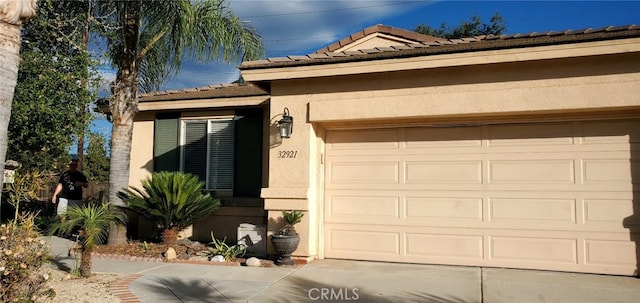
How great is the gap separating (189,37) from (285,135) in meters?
3.87

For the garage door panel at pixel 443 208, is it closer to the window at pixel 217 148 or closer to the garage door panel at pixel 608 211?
the garage door panel at pixel 608 211

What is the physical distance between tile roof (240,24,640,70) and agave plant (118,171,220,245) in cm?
245

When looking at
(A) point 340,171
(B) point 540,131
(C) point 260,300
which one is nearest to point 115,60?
(A) point 340,171

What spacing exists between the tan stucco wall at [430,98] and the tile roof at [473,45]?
12 cm

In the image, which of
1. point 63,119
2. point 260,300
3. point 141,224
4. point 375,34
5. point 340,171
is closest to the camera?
point 260,300

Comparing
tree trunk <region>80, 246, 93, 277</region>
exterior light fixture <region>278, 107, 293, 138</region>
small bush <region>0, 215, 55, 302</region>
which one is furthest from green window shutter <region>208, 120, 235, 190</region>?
small bush <region>0, 215, 55, 302</region>

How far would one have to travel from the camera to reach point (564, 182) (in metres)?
6.86

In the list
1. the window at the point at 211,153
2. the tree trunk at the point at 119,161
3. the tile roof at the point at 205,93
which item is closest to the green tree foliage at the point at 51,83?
the tree trunk at the point at 119,161

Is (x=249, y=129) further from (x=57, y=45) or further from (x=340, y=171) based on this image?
(x=57, y=45)

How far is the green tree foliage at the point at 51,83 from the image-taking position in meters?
8.99

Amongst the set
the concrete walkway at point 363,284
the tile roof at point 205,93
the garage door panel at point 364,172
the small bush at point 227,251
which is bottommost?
the concrete walkway at point 363,284

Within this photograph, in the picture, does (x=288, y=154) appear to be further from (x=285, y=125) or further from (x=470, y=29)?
(x=470, y=29)

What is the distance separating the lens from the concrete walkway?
5523mm

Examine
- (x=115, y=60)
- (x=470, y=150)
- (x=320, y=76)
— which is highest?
(x=115, y=60)
